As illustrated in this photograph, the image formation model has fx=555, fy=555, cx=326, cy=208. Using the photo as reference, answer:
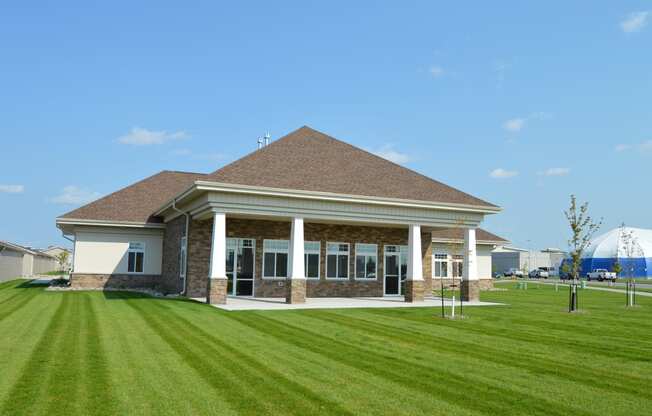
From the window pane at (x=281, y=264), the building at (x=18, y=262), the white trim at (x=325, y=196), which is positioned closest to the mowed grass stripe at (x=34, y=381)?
the white trim at (x=325, y=196)

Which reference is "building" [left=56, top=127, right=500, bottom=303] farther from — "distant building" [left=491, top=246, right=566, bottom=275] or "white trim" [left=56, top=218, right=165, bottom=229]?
"distant building" [left=491, top=246, right=566, bottom=275]

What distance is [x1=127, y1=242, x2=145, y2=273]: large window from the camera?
104 ft

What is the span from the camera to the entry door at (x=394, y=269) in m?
29.2

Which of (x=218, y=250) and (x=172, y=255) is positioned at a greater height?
(x=218, y=250)

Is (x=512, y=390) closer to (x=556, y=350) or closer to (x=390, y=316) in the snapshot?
(x=556, y=350)

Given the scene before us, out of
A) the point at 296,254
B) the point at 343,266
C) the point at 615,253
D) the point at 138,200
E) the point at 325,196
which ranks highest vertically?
the point at 138,200

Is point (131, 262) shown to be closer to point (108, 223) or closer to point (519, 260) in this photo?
point (108, 223)

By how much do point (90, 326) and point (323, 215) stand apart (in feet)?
36.2

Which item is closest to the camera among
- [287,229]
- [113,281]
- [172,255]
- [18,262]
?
[287,229]

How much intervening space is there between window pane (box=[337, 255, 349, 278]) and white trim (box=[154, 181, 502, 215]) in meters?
5.09

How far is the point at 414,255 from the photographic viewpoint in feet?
82.6

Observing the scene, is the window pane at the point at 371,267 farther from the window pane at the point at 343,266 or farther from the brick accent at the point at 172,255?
the brick accent at the point at 172,255

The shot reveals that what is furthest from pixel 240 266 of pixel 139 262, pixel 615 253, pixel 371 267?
pixel 615 253

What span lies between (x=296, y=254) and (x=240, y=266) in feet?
15.0
